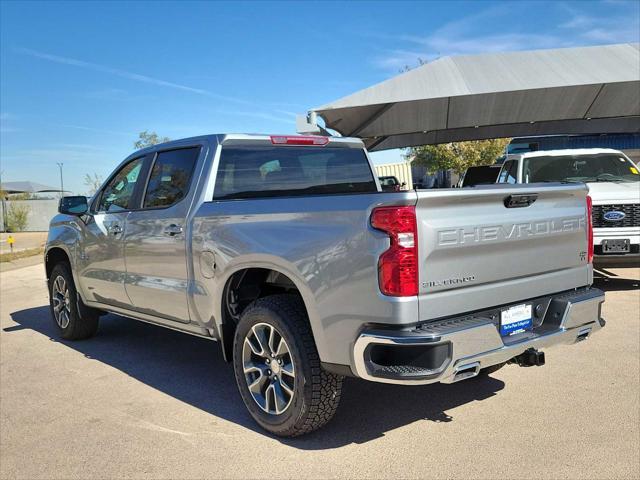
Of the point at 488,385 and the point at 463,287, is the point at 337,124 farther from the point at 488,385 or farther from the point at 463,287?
the point at 463,287

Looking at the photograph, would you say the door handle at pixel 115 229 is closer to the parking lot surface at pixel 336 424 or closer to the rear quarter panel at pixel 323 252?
the parking lot surface at pixel 336 424

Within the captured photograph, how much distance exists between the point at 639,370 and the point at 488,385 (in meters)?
1.29

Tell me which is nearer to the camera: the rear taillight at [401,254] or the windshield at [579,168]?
the rear taillight at [401,254]

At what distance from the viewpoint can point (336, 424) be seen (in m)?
3.90

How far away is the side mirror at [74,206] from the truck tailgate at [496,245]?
4067 millimetres

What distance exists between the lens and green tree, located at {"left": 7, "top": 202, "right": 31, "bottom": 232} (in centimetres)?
3631

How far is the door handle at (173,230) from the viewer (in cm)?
438

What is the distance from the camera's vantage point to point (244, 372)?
388cm

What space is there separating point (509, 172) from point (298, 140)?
5.87 metres

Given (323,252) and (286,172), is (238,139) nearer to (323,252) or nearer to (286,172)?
(286,172)

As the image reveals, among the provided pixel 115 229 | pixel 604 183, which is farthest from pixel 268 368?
pixel 604 183

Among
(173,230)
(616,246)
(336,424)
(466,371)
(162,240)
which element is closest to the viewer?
(466,371)

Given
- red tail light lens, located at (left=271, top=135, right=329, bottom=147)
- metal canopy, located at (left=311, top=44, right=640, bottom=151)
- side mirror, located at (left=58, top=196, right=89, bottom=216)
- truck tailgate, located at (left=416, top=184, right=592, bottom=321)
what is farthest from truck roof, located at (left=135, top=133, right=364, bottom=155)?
metal canopy, located at (left=311, top=44, right=640, bottom=151)

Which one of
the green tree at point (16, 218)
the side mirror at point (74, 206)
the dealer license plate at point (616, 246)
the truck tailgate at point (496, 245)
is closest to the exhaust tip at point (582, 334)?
the truck tailgate at point (496, 245)
